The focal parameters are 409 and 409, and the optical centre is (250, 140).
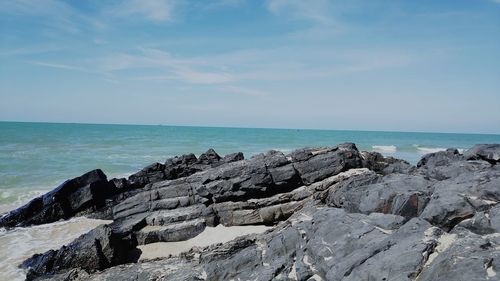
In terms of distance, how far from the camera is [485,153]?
54.2 feet

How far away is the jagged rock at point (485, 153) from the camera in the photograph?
53.0 feet

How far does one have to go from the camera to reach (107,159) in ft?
149

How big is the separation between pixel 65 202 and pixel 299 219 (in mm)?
14345

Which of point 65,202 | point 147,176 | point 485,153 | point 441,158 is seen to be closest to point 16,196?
point 65,202

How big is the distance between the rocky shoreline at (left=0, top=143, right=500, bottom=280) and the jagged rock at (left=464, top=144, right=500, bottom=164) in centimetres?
5

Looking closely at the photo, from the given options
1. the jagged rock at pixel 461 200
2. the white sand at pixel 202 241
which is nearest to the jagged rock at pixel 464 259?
the jagged rock at pixel 461 200

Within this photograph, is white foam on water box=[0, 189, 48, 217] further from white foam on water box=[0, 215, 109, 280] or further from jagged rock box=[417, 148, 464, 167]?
jagged rock box=[417, 148, 464, 167]

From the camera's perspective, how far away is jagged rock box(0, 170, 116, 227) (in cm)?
2039

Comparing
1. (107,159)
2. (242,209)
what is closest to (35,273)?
(242,209)

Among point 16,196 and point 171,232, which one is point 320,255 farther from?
point 16,196

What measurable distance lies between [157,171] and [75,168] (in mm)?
16484

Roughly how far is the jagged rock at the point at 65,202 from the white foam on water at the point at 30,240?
0.79m

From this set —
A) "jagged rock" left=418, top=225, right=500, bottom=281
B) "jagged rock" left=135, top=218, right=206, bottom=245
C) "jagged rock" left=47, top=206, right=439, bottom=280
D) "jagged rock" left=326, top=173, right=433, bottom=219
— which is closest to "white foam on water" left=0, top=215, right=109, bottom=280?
"jagged rock" left=135, top=218, right=206, bottom=245

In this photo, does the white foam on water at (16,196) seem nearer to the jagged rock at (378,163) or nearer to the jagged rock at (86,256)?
the jagged rock at (86,256)
